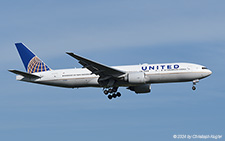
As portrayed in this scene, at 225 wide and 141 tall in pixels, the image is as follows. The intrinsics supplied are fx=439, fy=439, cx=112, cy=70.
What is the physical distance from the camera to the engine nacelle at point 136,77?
42.4 m

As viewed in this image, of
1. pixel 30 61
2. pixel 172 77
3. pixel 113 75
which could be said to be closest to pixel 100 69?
pixel 113 75

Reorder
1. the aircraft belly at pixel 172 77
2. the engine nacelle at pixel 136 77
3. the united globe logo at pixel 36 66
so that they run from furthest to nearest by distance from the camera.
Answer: the united globe logo at pixel 36 66
the aircraft belly at pixel 172 77
the engine nacelle at pixel 136 77

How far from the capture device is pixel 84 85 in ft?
148

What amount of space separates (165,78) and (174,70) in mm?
1195

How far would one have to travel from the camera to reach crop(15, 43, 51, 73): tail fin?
157ft

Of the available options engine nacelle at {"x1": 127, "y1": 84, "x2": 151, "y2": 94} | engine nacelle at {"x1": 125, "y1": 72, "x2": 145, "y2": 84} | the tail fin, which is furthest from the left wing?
the tail fin

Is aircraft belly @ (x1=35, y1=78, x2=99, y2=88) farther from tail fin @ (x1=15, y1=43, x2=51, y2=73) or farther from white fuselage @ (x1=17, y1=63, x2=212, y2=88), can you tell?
tail fin @ (x1=15, y1=43, x2=51, y2=73)

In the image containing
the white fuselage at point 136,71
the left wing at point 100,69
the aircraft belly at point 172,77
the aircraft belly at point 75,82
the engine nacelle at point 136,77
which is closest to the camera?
the left wing at point 100,69

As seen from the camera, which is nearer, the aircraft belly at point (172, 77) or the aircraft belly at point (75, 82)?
the aircraft belly at point (172, 77)

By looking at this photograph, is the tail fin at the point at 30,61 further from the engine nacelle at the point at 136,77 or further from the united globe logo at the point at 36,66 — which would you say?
the engine nacelle at the point at 136,77

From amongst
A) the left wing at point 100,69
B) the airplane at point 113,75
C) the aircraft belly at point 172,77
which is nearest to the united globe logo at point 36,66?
the airplane at point 113,75

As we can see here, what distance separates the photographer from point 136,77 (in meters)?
42.5

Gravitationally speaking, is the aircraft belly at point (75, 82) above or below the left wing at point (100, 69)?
below

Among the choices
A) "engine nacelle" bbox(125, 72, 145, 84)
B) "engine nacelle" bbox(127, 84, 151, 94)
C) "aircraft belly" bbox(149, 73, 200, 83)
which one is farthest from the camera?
"engine nacelle" bbox(127, 84, 151, 94)
